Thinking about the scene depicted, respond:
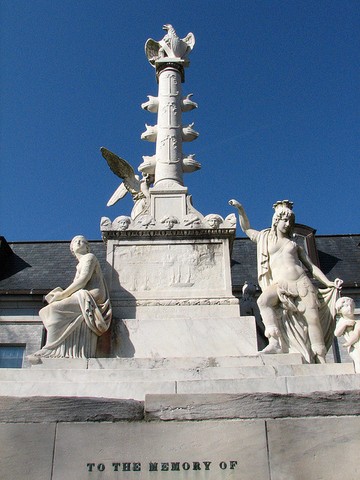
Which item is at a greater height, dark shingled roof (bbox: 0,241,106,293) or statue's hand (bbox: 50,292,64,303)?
dark shingled roof (bbox: 0,241,106,293)

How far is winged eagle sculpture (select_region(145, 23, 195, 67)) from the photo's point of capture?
1423cm

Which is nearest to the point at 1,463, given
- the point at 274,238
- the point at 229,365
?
the point at 229,365

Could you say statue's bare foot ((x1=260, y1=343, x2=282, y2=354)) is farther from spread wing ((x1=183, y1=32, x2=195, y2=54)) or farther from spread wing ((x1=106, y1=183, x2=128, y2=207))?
spread wing ((x1=183, y1=32, x2=195, y2=54))

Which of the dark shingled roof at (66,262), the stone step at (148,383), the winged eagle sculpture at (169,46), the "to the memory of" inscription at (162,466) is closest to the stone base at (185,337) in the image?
the stone step at (148,383)

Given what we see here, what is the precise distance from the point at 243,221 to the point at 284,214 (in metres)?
0.83

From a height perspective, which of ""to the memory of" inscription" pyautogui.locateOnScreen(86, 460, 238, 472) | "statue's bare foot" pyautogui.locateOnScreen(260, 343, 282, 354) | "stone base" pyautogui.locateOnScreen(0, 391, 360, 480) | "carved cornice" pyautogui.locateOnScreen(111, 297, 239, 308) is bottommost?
""to the memory of" inscription" pyautogui.locateOnScreen(86, 460, 238, 472)

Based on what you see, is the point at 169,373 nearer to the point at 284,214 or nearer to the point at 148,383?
the point at 148,383

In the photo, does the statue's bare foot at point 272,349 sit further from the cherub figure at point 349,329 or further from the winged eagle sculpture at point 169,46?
the winged eagle sculpture at point 169,46

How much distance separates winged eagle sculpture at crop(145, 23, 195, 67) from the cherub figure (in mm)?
8530

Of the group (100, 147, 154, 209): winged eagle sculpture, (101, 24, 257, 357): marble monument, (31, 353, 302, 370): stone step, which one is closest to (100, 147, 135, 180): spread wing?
(100, 147, 154, 209): winged eagle sculpture

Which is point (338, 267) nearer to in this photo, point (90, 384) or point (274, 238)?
point (274, 238)

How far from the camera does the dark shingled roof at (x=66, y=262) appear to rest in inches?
813

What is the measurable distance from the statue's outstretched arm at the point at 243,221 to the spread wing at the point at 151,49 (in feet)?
21.4

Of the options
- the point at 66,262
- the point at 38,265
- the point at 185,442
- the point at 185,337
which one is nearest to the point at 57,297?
the point at 185,337
